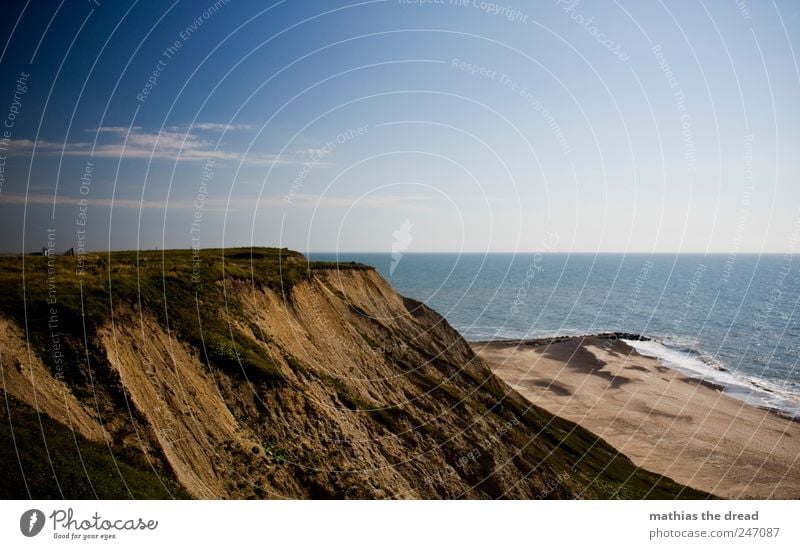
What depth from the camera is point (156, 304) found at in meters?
22.4

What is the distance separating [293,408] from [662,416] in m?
54.7

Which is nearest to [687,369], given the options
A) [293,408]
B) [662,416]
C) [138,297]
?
[662,416]

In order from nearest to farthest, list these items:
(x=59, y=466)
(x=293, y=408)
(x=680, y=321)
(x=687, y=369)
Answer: (x=59, y=466), (x=293, y=408), (x=687, y=369), (x=680, y=321)

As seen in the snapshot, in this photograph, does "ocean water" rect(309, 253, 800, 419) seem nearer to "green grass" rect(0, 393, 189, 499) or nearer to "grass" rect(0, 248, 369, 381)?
"grass" rect(0, 248, 369, 381)

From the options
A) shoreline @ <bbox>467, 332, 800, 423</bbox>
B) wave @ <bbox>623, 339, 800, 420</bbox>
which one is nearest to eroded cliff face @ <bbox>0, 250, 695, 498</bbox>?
shoreline @ <bbox>467, 332, 800, 423</bbox>

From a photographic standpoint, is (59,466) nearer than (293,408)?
Yes

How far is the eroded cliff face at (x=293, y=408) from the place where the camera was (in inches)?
682

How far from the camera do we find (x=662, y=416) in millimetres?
59281

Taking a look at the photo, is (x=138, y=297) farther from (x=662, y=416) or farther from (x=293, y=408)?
(x=662, y=416)

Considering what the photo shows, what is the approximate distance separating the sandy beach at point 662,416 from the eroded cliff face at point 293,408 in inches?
425

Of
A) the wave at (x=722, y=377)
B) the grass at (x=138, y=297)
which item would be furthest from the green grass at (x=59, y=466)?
the wave at (x=722, y=377)
